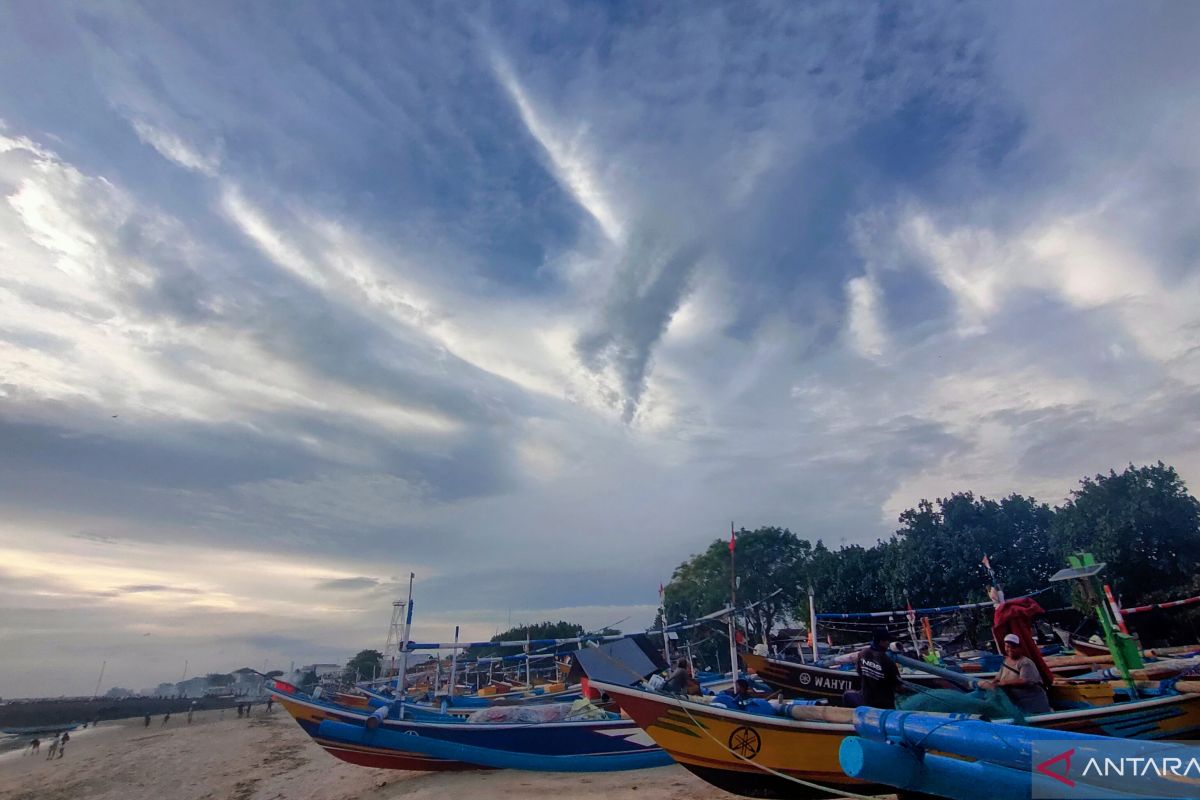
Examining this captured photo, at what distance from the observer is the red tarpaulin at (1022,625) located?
713 centimetres

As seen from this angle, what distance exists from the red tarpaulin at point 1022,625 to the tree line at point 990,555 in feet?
49.8

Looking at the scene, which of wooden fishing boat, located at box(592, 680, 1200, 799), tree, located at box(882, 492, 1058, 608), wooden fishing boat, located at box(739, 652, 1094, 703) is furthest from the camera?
tree, located at box(882, 492, 1058, 608)

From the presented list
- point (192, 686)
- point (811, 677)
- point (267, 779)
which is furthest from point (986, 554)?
point (192, 686)

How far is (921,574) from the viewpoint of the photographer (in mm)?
34594

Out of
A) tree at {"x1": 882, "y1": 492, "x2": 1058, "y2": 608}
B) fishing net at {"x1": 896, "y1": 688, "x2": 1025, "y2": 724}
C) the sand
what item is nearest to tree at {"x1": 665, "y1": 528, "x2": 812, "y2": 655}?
tree at {"x1": 882, "y1": 492, "x2": 1058, "y2": 608}

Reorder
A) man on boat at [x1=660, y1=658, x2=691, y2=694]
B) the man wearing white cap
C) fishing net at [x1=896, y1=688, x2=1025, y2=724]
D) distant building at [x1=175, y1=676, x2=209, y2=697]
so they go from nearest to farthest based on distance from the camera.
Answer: fishing net at [x1=896, y1=688, x2=1025, y2=724], the man wearing white cap, man on boat at [x1=660, y1=658, x2=691, y2=694], distant building at [x1=175, y1=676, x2=209, y2=697]

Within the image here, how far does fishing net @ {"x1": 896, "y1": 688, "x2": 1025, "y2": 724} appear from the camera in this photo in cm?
594

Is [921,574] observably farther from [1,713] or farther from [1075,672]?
[1,713]

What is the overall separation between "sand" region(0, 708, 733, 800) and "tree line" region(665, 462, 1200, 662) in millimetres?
13010

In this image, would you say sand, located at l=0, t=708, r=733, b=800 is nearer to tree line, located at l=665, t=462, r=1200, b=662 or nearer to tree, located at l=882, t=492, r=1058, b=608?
tree line, located at l=665, t=462, r=1200, b=662

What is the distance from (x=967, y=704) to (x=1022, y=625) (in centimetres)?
195

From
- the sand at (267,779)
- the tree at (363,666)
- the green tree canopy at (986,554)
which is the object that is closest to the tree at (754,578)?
the green tree canopy at (986,554)

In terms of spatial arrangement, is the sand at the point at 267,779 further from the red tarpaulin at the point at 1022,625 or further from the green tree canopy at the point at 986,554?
the green tree canopy at the point at 986,554

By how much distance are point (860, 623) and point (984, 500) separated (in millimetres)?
11987
